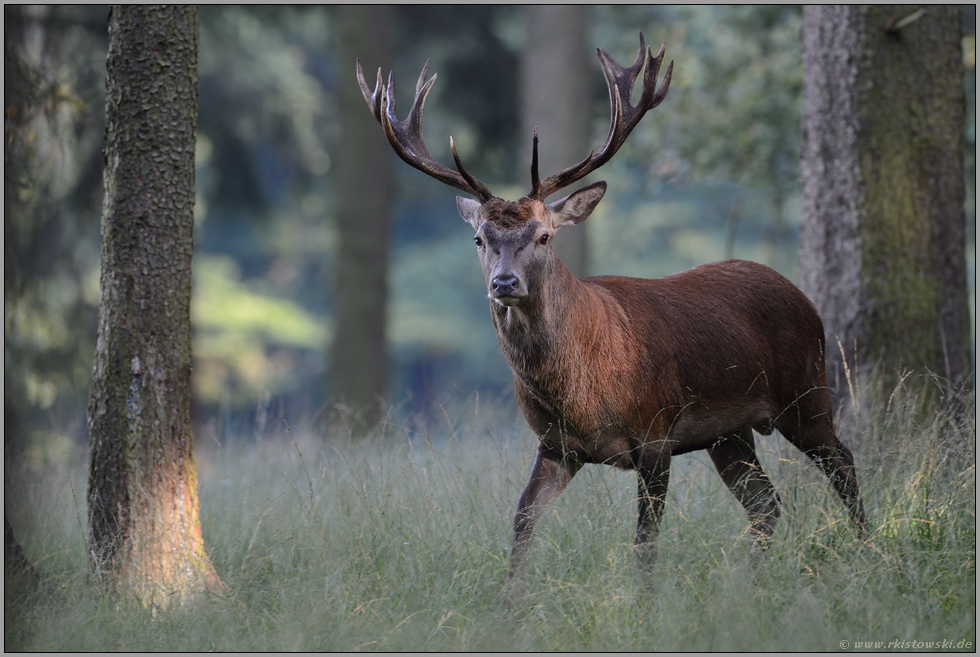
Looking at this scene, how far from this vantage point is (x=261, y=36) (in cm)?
1639

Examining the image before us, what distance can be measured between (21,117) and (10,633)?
11.4 ft

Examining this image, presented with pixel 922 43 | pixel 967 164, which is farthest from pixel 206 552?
pixel 967 164

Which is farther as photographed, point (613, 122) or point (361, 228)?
point (361, 228)

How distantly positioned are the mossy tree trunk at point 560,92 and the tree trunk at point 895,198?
4642 mm

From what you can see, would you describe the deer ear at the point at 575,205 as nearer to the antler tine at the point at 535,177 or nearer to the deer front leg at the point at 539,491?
the antler tine at the point at 535,177

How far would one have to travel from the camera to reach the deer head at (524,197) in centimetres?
429

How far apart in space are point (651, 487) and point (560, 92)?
715cm

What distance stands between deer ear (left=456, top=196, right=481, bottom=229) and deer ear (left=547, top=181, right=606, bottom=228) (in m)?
0.36

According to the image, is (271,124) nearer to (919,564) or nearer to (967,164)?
(967,164)

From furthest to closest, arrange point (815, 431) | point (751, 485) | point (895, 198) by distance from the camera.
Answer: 1. point (895, 198)
2. point (815, 431)
3. point (751, 485)

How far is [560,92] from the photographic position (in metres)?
10.8

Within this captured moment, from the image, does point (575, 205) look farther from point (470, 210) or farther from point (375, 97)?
point (375, 97)

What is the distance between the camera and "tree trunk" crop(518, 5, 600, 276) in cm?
1065

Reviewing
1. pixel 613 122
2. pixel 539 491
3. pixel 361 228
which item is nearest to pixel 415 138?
pixel 613 122
